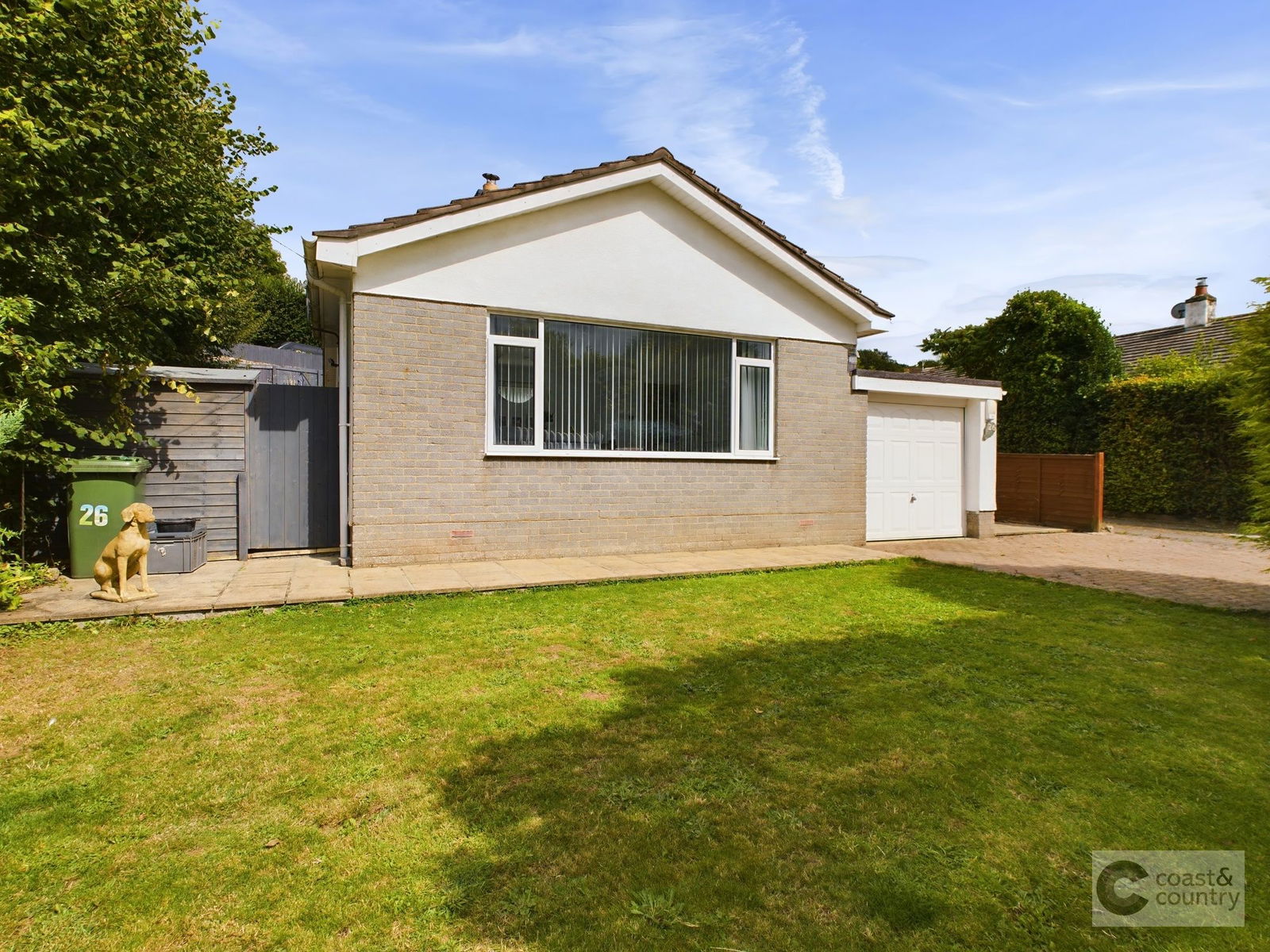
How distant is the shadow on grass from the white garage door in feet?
22.3

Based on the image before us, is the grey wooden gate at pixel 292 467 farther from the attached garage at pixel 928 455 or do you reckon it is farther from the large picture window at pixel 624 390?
the attached garage at pixel 928 455

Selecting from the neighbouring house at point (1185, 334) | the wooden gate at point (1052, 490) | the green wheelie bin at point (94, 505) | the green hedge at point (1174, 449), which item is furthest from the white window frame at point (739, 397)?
the neighbouring house at point (1185, 334)

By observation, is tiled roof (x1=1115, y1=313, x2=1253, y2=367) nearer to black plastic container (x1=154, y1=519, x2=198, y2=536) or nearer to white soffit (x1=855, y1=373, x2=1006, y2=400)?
white soffit (x1=855, y1=373, x2=1006, y2=400)

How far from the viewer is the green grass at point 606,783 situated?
2129 millimetres

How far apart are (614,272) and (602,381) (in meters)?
1.48

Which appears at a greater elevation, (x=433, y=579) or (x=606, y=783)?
(x=433, y=579)

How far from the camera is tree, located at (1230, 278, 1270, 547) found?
656cm

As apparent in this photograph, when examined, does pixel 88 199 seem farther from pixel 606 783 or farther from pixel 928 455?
pixel 928 455

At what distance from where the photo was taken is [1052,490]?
14.9 metres

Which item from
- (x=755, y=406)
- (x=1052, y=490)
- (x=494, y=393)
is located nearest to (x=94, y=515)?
(x=494, y=393)

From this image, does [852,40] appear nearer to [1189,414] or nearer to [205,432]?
[205,432]

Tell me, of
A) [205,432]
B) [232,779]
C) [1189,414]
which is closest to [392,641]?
[232,779]

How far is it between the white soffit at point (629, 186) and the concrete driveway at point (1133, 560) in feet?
13.0

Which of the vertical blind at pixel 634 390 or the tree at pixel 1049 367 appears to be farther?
the tree at pixel 1049 367
